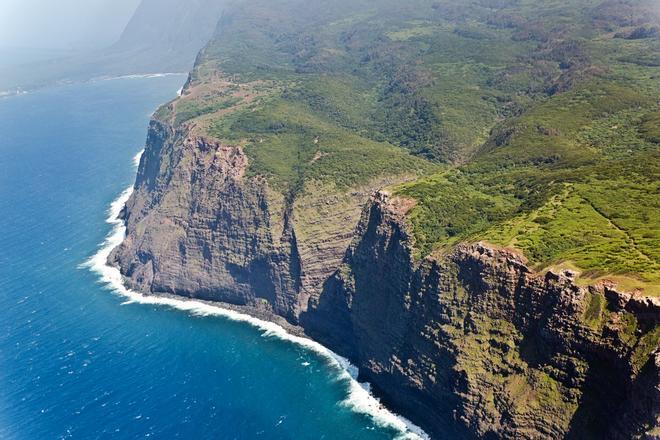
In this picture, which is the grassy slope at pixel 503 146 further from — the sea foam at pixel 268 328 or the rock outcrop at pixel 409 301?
the sea foam at pixel 268 328

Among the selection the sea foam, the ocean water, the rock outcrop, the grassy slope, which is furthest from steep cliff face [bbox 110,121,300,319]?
the grassy slope

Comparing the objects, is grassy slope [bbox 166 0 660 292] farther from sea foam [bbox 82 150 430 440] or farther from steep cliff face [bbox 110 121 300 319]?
sea foam [bbox 82 150 430 440]

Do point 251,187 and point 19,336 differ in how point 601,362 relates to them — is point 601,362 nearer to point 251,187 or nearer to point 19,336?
point 251,187

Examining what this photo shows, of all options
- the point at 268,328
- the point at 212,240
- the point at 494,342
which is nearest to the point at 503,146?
the point at 494,342

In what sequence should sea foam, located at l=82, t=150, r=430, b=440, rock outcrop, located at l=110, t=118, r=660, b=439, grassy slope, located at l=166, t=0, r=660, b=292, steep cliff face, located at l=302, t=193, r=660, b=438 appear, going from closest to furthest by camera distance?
steep cliff face, located at l=302, t=193, r=660, b=438, rock outcrop, located at l=110, t=118, r=660, b=439, grassy slope, located at l=166, t=0, r=660, b=292, sea foam, located at l=82, t=150, r=430, b=440

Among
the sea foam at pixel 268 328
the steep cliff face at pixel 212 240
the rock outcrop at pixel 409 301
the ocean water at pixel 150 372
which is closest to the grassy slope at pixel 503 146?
the rock outcrop at pixel 409 301

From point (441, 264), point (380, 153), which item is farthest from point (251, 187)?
point (441, 264)
